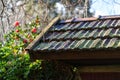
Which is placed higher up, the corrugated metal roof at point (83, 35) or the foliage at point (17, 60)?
the corrugated metal roof at point (83, 35)

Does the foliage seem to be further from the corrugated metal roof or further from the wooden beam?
the wooden beam

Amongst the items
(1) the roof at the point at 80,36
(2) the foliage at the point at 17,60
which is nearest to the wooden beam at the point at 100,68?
(1) the roof at the point at 80,36

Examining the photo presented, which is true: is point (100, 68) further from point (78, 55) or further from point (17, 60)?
point (17, 60)

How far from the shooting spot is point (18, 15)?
1898 centimetres

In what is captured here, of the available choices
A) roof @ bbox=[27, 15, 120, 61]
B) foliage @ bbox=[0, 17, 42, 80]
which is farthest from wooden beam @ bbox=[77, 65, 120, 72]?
foliage @ bbox=[0, 17, 42, 80]

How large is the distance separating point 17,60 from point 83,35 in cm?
194

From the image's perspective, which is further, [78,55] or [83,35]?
[83,35]

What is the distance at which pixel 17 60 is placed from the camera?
7.19 meters

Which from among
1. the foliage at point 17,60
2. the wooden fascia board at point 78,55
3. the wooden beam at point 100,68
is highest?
the wooden fascia board at point 78,55

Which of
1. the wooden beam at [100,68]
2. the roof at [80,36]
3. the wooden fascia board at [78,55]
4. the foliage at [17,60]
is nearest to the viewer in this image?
the wooden fascia board at [78,55]

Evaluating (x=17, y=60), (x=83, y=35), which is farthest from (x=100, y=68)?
(x=17, y=60)

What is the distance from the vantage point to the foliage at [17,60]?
6699 mm

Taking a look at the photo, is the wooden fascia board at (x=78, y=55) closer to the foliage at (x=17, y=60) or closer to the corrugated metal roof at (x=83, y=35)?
the corrugated metal roof at (x=83, y=35)

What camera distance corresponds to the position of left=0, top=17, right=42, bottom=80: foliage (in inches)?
264
